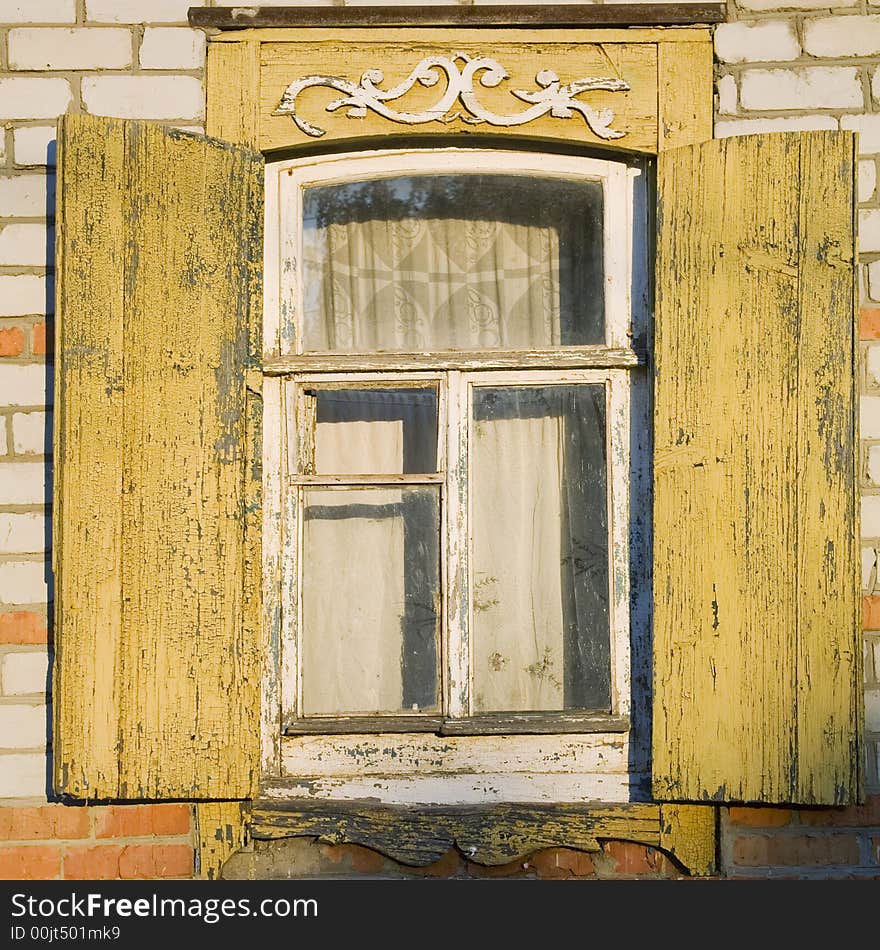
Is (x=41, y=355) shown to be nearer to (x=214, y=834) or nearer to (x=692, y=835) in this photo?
(x=214, y=834)

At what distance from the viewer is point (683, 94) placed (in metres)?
3.34

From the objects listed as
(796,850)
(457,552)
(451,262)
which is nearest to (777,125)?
(451,262)

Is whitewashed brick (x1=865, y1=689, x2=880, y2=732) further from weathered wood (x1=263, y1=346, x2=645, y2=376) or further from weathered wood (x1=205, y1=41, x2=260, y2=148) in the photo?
weathered wood (x1=205, y1=41, x2=260, y2=148)

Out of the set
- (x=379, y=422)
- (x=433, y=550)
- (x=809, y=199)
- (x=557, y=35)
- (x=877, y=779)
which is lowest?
(x=877, y=779)

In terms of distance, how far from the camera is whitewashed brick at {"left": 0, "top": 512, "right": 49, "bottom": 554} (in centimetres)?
328

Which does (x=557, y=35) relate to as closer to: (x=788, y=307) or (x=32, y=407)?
(x=788, y=307)

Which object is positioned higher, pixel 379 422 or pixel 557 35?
pixel 557 35

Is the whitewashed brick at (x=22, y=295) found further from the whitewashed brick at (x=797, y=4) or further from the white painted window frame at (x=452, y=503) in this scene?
the whitewashed brick at (x=797, y=4)

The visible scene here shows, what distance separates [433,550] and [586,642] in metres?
0.45

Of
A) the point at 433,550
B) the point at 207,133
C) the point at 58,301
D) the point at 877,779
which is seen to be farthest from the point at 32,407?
the point at 877,779

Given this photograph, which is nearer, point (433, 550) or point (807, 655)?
point (807, 655)

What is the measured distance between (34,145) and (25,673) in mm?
1329

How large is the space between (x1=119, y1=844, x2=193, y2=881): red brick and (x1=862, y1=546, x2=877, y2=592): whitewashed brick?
5.82 feet

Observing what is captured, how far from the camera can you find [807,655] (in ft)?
10.2
